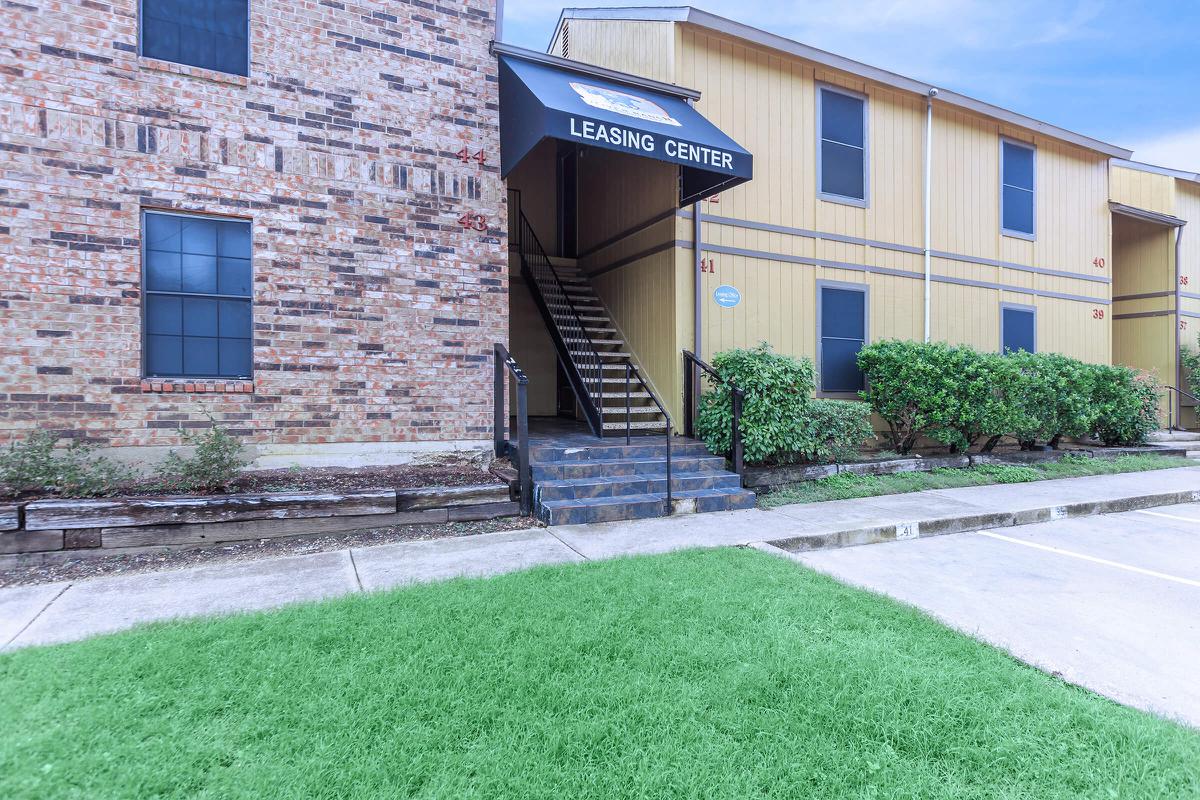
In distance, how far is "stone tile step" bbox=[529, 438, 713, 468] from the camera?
6.42m

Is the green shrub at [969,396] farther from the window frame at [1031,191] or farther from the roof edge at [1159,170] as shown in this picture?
the roof edge at [1159,170]

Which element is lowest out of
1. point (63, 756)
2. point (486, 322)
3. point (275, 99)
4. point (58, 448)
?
point (63, 756)

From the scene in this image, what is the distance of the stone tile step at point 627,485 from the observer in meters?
5.82

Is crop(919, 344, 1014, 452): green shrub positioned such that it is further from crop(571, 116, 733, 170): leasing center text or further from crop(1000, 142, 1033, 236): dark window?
crop(571, 116, 733, 170): leasing center text

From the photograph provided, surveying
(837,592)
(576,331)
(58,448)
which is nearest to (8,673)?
(58,448)

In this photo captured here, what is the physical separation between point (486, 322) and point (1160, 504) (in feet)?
27.3

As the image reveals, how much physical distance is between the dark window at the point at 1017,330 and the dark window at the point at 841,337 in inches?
132

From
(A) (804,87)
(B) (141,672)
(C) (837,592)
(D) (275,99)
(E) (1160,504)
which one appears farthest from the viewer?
(A) (804,87)

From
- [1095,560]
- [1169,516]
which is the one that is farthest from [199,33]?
[1169,516]

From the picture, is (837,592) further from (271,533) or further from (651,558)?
(271,533)

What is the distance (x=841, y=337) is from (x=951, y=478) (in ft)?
8.28

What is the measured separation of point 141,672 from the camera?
2.60m

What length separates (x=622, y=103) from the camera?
6.58 metres

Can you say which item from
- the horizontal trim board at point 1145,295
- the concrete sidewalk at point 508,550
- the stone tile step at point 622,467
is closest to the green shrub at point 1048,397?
the concrete sidewalk at point 508,550
